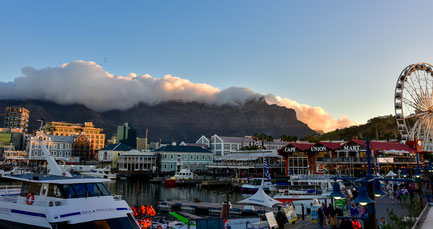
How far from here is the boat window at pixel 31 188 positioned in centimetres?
1569

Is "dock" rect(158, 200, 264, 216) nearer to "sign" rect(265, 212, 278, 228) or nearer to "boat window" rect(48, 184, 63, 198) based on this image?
"sign" rect(265, 212, 278, 228)

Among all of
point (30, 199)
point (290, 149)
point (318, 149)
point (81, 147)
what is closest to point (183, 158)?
point (290, 149)

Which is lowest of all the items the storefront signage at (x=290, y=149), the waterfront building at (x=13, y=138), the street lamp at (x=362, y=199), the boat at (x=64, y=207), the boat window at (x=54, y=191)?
the boat at (x=64, y=207)

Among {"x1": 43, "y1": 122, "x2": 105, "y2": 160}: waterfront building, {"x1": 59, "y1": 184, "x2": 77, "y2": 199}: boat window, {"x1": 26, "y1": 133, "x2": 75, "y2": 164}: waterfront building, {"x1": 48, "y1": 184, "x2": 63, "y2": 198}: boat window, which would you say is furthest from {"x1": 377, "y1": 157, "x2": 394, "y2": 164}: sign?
{"x1": 43, "y1": 122, "x2": 105, "y2": 160}: waterfront building

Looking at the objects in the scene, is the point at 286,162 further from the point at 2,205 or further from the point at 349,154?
the point at 2,205

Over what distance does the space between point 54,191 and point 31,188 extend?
236cm

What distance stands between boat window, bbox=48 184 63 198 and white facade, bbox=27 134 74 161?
325ft

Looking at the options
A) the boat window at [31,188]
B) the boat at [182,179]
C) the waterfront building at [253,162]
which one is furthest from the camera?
the waterfront building at [253,162]

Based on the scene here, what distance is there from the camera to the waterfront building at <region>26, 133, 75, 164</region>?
341 feet

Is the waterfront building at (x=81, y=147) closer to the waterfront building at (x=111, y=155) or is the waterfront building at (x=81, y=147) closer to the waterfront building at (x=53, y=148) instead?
the waterfront building at (x=53, y=148)

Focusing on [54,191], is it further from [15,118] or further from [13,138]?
[15,118]

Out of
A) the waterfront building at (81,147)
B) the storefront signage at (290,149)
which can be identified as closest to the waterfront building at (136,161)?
the waterfront building at (81,147)

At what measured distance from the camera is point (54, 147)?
365 feet

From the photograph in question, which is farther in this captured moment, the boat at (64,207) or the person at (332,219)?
the person at (332,219)
